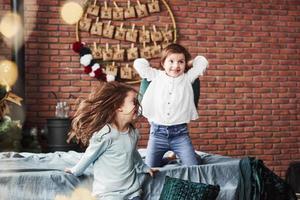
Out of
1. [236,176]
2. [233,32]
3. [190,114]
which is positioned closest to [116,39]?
[233,32]

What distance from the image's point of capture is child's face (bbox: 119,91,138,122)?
1958mm

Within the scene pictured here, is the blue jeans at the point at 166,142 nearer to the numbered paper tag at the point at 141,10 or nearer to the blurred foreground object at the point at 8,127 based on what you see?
the blurred foreground object at the point at 8,127

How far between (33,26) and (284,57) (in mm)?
2192

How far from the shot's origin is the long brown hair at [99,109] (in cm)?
193

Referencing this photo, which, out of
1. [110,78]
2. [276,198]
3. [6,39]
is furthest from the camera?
[110,78]

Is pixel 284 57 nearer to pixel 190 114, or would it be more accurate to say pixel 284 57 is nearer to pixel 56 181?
pixel 190 114

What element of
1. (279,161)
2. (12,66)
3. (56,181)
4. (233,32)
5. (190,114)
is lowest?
(279,161)

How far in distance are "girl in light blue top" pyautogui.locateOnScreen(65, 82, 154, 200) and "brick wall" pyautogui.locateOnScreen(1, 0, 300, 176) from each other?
1.97m

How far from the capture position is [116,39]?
13.2 feet

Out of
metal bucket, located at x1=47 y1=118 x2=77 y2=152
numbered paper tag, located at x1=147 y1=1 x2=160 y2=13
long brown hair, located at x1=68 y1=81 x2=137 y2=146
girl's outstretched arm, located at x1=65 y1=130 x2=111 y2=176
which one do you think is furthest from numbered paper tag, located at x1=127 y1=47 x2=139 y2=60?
girl's outstretched arm, located at x1=65 y1=130 x2=111 y2=176

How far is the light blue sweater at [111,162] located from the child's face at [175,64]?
2.04ft

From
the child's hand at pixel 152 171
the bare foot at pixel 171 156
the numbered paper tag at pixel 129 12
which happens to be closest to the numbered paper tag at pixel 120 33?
the numbered paper tag at pixel 129 12

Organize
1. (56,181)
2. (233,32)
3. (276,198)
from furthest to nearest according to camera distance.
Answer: (233,32), (276,198), (56,181)

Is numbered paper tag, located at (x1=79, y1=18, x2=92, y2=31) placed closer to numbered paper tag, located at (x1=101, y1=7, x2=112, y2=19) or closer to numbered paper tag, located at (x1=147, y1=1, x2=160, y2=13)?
numbered paper tag, located at (x1=101, y1=7, x2=112, y2=19)
